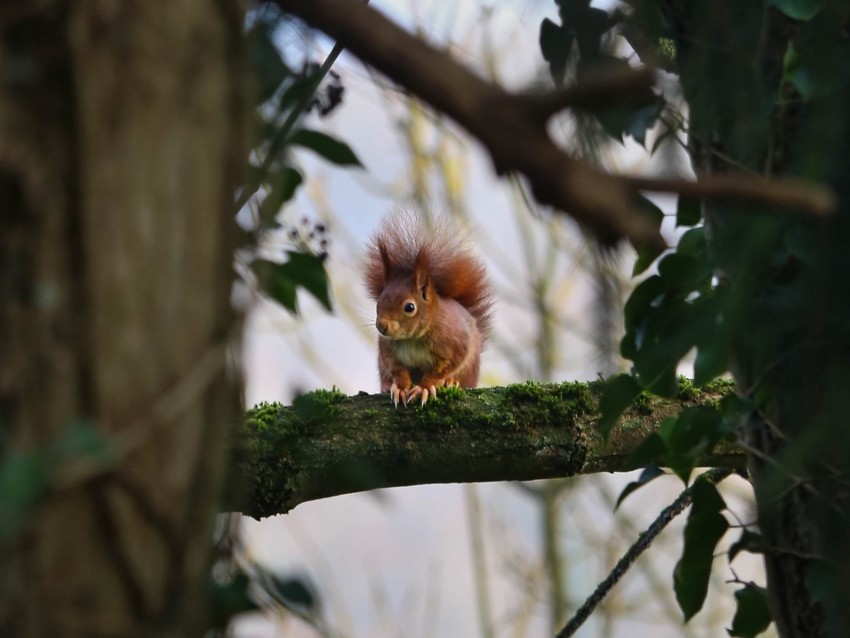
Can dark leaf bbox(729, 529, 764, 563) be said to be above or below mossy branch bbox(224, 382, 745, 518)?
below

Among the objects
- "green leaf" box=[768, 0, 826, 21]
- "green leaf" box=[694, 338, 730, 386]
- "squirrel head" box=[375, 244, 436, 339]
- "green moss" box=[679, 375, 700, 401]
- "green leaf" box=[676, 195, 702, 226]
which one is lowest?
"green leaf" box=[694, 338, 730, 386]

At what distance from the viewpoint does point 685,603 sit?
4.08 feet

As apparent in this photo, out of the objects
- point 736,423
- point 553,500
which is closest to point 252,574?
point 736,423

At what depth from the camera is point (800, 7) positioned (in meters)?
0.90

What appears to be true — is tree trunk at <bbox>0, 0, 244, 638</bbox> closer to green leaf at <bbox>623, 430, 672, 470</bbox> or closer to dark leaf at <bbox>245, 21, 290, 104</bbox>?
dark leaf at <bbox>245, 21, 290, 104</bbox>

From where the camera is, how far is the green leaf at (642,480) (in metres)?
1.34

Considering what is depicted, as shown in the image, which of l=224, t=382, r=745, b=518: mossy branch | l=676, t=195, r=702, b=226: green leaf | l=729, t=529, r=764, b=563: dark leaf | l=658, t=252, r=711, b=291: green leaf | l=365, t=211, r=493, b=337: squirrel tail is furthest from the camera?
l=365, t=211, r=493, b=337: squirrel tail

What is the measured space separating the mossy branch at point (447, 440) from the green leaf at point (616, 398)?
478mm

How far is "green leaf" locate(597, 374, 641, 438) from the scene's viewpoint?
129 cm

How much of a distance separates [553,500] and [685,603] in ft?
14.6

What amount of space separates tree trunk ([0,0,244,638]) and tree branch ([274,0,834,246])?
0.13 meters

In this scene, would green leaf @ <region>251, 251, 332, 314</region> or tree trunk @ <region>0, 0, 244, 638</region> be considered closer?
tree trunk @ <region>0, 0, 244, 638</region>

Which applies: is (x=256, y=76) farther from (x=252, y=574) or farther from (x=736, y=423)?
(x=736, y=423)

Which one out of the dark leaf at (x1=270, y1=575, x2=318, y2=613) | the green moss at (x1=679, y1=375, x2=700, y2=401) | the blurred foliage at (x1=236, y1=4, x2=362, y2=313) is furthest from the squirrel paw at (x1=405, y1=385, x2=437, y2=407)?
the dark leaf at (x1=270, y1=575, x2=318, y2=613)
